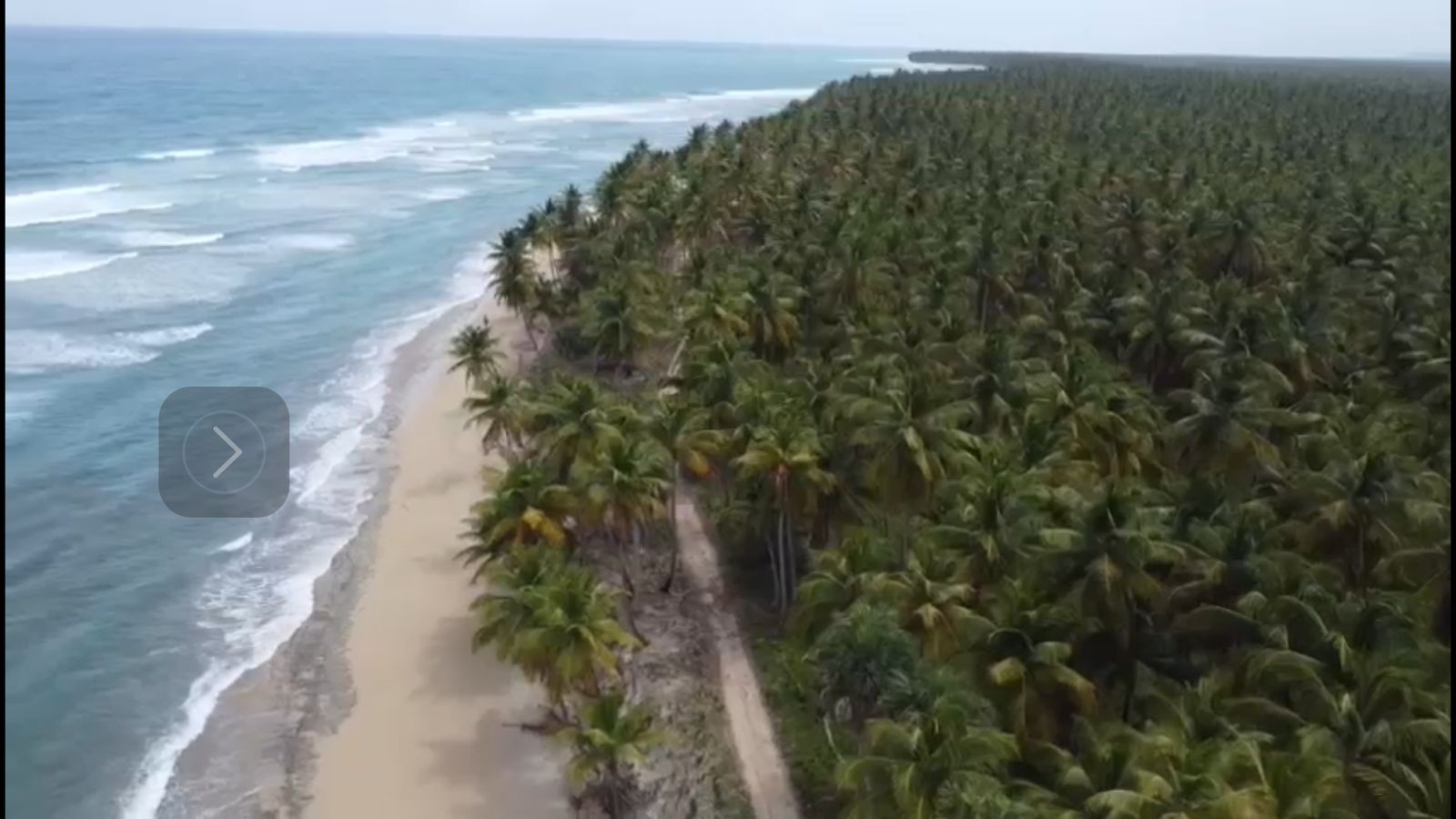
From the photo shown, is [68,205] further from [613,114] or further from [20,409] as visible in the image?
[613,114]

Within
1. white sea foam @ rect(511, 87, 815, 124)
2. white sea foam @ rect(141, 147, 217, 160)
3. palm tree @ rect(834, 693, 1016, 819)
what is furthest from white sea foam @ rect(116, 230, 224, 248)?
white sea foam @ rect(511, 87, 815, 124)

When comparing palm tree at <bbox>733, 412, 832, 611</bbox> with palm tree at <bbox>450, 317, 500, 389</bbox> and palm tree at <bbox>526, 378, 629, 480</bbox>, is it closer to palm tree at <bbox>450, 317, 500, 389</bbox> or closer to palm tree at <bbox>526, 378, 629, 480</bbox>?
palm tree at <bbox>526, 378, 629, 480</bbox>

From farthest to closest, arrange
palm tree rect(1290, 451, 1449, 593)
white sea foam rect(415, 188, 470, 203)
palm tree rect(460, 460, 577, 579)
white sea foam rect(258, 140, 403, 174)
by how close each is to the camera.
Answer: white sea foam rect(258, 140, 403, 174)
white sea foam rect(415, 188, 470, 203)
palm tree rect(460, 460, 577, 579)
palm tree rect(1290, 451, 1449, 593)

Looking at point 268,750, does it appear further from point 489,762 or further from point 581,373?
point 581,373

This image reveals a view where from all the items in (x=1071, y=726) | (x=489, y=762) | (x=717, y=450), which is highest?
(x=717, y=450)

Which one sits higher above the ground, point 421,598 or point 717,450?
point 717,450

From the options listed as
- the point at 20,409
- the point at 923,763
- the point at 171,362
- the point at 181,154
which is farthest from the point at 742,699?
the point at 181,154

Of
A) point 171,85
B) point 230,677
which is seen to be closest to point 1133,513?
point 230,677
